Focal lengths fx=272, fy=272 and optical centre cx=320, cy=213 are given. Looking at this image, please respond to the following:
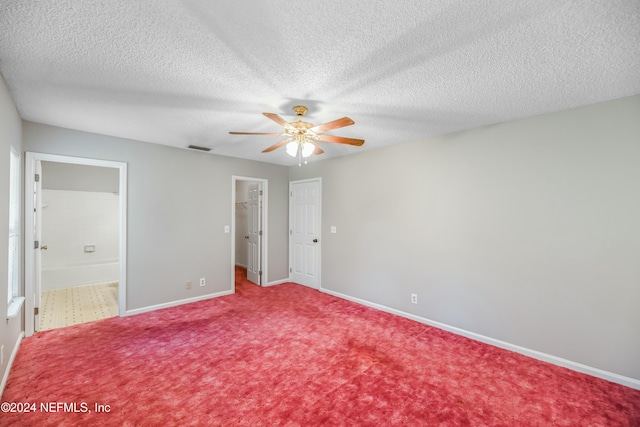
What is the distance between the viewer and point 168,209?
4.09 m

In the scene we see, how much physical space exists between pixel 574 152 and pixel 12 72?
4.67 metres

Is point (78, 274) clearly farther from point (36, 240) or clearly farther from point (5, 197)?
point (5, 197)

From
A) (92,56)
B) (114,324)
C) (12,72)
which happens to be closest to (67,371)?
(114,324)

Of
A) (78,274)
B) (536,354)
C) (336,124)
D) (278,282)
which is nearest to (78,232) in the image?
(78,274)

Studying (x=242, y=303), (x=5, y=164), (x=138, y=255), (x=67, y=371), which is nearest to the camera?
(x=5, y=164)

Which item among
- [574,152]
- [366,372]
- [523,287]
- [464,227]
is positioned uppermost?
[574,152]

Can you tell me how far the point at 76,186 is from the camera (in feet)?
17.3

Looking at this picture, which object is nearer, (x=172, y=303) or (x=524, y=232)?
(x=524, y=232)

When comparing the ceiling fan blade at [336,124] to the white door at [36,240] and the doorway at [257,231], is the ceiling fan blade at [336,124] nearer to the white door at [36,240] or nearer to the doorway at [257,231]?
the doorway at [257,231]

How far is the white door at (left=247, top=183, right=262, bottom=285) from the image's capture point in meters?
5.26

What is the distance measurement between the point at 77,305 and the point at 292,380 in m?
3.93

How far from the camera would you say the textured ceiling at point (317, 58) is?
1411 mm

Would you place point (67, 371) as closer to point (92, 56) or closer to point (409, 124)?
point (92, 56)

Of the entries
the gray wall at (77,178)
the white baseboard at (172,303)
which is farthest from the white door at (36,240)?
the gray wall at (77,178)
